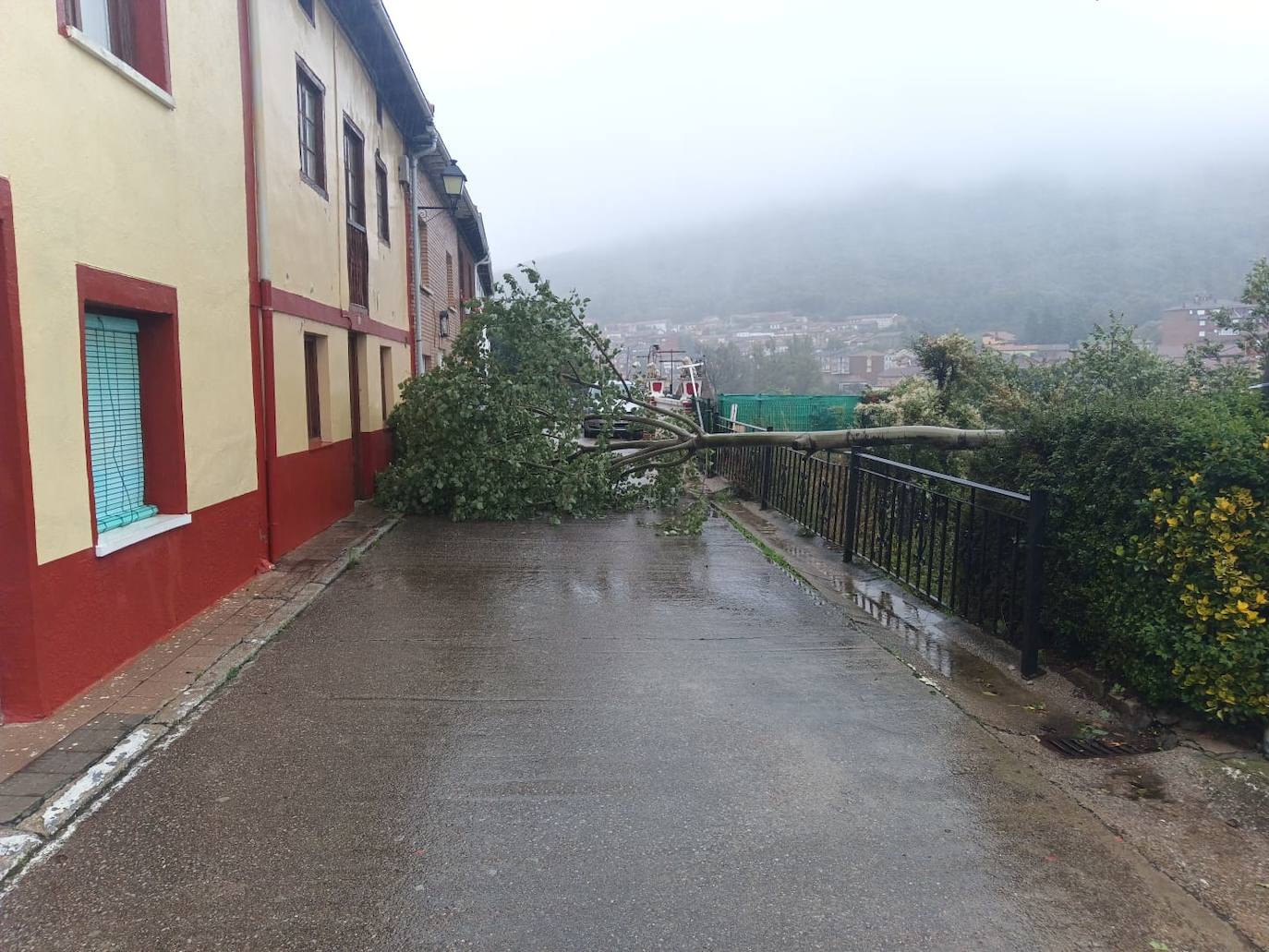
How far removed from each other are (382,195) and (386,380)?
264cm

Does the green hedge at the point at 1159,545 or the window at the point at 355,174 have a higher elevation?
the window at the point at 355,174

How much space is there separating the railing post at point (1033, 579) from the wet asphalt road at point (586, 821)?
634 mm

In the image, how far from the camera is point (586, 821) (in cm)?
352

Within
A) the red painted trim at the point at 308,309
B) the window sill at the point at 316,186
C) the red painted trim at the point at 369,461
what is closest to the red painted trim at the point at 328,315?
the red painted trim at the point at 308,309

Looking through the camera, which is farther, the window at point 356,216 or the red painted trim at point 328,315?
the window at point 356,216

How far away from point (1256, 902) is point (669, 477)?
7.79 metres

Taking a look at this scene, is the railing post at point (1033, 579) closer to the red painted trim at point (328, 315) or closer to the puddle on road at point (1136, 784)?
the puddle on road at point (1136, 784)

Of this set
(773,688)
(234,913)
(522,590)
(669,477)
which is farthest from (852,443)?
(234,913)

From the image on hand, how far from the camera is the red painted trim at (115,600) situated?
14.1 feet

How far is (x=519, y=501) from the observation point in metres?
10.6

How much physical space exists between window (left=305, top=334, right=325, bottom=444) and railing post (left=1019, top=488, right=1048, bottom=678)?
23.3ft

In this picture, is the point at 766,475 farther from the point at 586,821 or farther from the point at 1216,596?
the point at 586,821

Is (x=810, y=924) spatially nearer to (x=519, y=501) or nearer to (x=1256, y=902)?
(x=1256, y=902)

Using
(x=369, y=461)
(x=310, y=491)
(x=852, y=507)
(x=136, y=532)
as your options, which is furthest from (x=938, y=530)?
(x=369, y=461)
